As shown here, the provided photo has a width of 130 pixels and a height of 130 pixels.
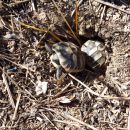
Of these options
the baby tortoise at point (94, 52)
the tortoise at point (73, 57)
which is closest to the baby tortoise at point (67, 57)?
the tortoise at point (73, 57)

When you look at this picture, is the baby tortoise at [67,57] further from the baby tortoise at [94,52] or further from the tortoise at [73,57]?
the baby tortoise at [94,52]

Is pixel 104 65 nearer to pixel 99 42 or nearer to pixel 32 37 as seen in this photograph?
pixel 99 42

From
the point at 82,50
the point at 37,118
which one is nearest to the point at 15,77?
the point at 37,118

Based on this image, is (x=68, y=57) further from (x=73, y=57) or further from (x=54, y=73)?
(x=54, y=73)

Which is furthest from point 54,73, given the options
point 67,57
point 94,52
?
point 94,52

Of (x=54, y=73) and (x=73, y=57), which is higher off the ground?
(x=73, y=57)

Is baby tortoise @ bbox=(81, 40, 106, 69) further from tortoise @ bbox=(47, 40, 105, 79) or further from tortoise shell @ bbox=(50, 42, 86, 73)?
tortoise shell @ bbox=(50, 42, 86, 73)
